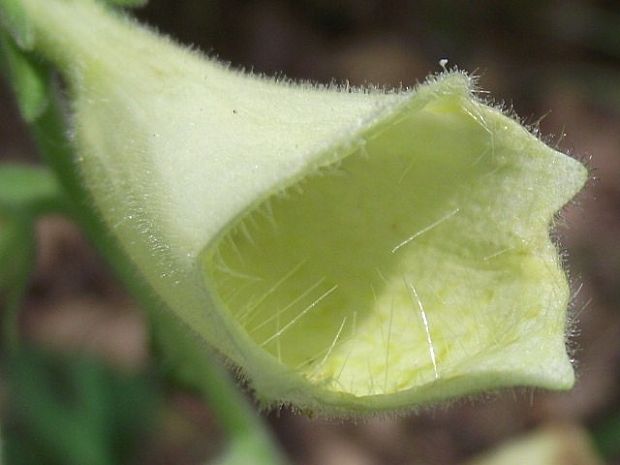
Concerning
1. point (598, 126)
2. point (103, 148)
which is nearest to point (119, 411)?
point (103, 148)

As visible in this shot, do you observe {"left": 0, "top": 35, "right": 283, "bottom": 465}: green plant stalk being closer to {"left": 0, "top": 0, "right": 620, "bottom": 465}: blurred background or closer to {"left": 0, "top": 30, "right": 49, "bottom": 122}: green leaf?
→ {"left": 0, "top": 30, "right": 49, "bottom": 122}: green leaf

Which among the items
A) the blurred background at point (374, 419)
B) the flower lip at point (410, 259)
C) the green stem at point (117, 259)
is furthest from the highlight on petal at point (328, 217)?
the blurred background at point (374, 419)

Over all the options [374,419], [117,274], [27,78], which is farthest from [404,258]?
[374,419]

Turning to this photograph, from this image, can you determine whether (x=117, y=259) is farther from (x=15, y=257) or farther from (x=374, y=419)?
(x=374, y=419)

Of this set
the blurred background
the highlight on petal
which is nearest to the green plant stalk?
the highlight on petal

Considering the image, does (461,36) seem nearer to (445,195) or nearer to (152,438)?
(152,438)

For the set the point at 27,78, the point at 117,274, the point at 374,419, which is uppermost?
the point at 27,78

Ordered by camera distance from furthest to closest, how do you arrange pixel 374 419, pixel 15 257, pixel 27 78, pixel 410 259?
pixel 374 419, pixel 15 257, pixel 27 78, pixel 410 259

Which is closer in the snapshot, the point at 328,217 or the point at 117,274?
the point at 328,217
